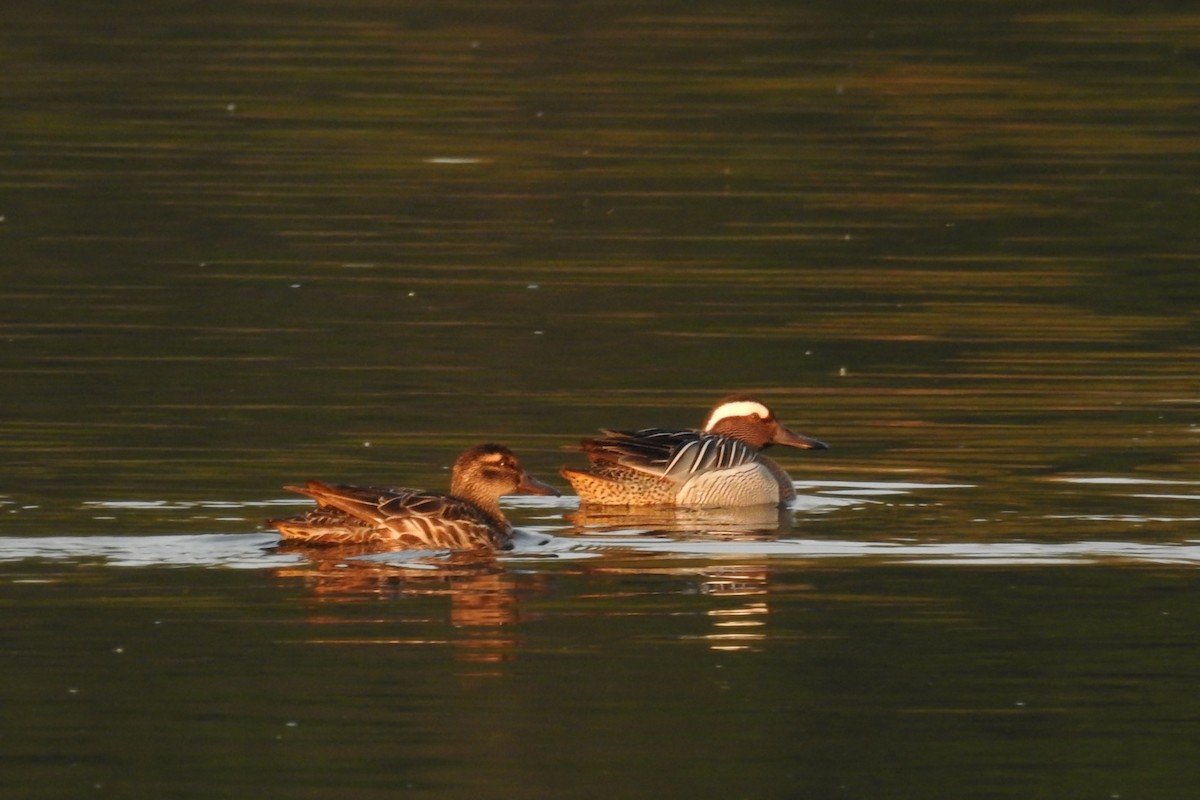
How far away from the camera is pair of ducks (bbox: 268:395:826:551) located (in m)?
13.4

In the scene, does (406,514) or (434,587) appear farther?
(406,514)

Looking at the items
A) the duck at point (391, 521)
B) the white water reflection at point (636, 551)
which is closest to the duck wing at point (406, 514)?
the duck at point (391, 521)

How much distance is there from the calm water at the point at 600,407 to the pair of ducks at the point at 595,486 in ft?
0.66

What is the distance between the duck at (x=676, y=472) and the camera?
51.3 ft

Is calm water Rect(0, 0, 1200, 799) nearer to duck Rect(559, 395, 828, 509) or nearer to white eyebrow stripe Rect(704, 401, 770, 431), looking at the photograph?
duck Rect(559, 395, 828, 509)

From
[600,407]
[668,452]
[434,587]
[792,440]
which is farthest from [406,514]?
[600,407]

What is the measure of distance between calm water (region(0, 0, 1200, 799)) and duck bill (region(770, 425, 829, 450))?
21 centimetres

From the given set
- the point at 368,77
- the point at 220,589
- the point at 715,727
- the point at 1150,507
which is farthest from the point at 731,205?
the point at 715,727

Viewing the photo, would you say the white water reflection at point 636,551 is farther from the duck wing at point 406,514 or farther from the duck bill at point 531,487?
the duck bill at point 531,487

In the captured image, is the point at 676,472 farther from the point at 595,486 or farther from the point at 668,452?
the point at 595,486

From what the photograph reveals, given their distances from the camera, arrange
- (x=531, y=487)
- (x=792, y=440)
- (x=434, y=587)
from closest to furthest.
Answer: (x=434, y=587)
(x=531, y=487)
(x=792, y=440)

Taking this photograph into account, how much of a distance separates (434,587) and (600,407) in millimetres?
4882

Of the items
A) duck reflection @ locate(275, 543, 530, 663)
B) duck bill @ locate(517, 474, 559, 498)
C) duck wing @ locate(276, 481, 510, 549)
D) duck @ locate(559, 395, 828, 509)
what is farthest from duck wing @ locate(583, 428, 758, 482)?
duck reflection @ locate(275, 543, 530, 663)

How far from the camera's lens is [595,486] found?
51.4ft
